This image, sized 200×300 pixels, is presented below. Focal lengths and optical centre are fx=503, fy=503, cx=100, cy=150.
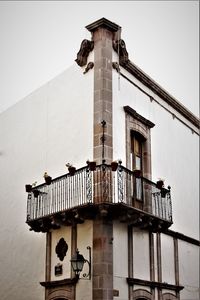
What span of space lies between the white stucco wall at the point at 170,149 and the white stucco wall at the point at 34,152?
999 mm

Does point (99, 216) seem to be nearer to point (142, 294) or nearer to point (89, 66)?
point (142, 294)

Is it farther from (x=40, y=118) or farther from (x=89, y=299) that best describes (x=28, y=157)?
(x=89, y=299)

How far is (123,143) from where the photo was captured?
14.6 m

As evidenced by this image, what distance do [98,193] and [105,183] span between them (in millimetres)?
308

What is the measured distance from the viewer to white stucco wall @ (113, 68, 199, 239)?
14.8m

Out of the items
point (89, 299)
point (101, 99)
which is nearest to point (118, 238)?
point (89, 299)

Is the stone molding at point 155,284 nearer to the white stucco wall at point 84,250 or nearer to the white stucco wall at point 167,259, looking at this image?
the white stucco wall at point 167,259

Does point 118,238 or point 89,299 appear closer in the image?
point 89,299

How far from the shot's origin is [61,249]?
13820 millimetres

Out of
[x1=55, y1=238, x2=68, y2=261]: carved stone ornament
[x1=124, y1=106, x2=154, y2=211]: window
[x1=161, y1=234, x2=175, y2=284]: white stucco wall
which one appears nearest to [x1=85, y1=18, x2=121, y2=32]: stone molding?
[x1=124, y1=106, x2=154, y2=211]: window

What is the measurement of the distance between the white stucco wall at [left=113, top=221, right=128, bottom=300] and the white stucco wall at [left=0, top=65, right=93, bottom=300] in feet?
7.14

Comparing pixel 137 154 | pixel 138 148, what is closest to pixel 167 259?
pixel 137 154

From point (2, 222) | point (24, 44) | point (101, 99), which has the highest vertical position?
point (24, 44)

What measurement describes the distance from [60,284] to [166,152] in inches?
249
